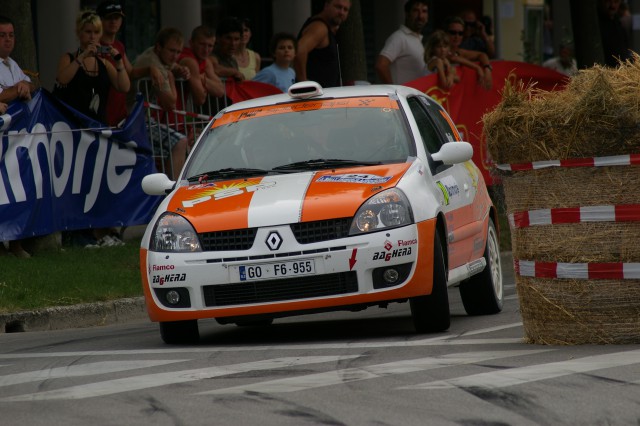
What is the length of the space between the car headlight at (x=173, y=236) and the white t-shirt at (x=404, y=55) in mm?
9376

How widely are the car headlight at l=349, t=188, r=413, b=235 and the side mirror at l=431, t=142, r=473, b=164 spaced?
0.97 meters

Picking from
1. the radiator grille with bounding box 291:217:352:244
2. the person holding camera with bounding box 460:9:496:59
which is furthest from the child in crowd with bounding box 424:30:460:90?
the radiator grille with bounding box 291:217:352:244

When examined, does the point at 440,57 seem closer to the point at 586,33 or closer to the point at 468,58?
the point at 468,58

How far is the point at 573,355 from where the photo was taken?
845cm

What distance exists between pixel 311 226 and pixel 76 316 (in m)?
3.57

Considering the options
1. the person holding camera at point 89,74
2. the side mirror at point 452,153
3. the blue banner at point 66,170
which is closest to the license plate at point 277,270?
the side mirror at point 452,153

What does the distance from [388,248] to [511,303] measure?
3283 mm

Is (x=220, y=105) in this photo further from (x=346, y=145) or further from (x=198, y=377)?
(x=198, y=377)

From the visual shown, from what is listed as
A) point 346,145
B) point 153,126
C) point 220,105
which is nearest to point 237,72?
point 220,105

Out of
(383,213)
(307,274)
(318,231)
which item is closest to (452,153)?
(383,213)

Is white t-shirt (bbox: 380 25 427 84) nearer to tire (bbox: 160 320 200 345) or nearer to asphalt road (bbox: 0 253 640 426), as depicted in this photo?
asphalt road (bbox: 0 253 640 426)

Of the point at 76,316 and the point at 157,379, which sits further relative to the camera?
the point at 76,316

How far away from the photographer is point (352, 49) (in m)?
20.2

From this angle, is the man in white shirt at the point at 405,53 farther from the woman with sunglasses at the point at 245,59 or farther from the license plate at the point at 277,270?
the license plate at the point at 277,270
